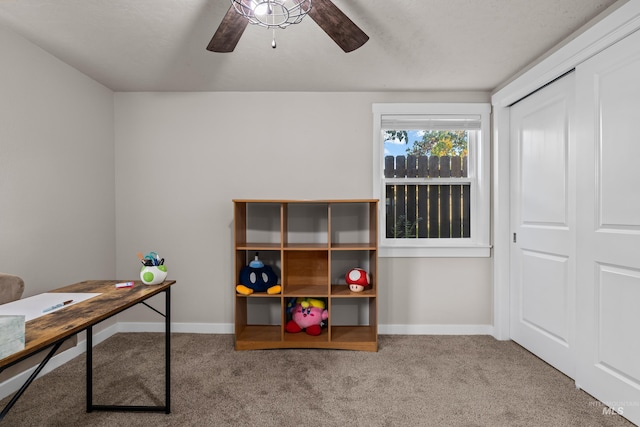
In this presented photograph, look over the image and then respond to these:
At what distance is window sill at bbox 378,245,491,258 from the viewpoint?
3357mm

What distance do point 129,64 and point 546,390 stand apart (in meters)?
3.86

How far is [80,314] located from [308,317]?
75.2 inches

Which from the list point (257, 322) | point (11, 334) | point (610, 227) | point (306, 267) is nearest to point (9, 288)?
point (11, 334)

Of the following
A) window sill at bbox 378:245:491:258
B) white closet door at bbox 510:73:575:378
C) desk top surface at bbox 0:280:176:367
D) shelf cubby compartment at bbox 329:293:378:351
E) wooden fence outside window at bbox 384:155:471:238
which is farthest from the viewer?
wooden fence outside window at bbox 384:155:471:238

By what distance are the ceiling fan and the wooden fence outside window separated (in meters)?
1.83

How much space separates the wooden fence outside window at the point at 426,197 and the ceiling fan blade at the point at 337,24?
1821 millimetres

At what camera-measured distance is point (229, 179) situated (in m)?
3.42

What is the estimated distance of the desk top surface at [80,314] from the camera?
1176 mm

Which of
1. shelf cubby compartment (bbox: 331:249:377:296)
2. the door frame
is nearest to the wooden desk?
shelf cubby compartment (bbox: 331:249:377:296)

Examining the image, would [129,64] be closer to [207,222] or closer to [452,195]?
[207,222]

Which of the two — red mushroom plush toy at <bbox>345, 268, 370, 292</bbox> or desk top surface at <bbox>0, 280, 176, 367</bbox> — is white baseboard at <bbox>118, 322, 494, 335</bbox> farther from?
desk top surface at <bbox>0, 280, 176, 367</bbox>

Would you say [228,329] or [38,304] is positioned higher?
[38,304]

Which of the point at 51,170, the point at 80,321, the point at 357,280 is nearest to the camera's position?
the point at 80,321

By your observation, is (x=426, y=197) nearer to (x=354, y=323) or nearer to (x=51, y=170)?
(x=354, y=323)
